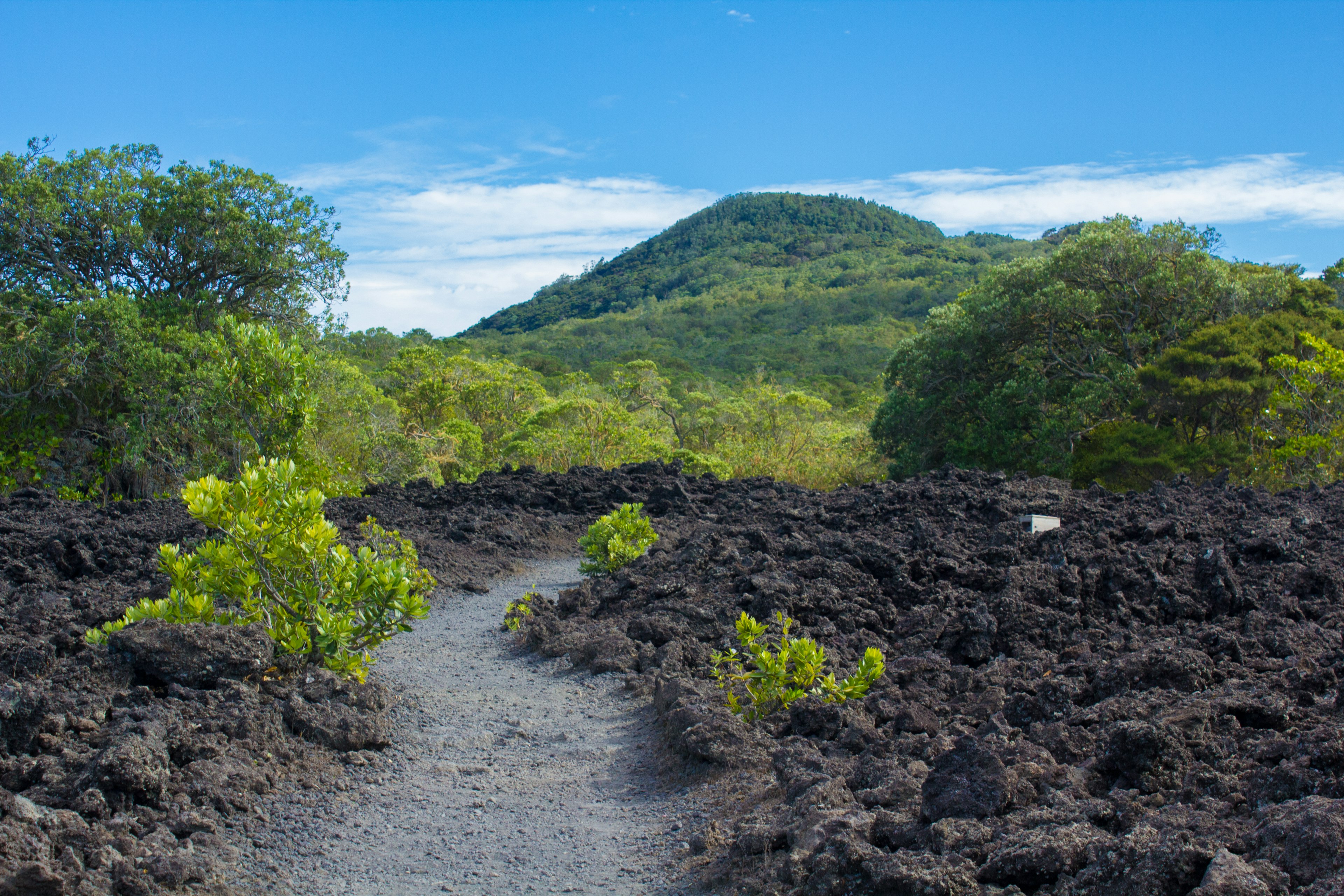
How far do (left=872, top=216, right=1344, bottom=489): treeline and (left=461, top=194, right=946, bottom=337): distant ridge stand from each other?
58899mm

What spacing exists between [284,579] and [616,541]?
13.8 feet

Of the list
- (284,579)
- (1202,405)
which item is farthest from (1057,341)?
(284,579)

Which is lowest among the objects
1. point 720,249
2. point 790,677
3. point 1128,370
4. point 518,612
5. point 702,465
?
point 518,612

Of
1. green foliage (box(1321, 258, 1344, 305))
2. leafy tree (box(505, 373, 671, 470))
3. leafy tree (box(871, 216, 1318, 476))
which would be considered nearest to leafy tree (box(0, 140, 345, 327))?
leafy tree (box(505, 373, 671, 470))

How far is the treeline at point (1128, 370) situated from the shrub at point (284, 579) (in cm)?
1362

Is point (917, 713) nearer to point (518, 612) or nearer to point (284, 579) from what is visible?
point (284, 579)

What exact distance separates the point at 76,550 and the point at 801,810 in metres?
7.44

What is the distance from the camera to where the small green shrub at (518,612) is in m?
7.65

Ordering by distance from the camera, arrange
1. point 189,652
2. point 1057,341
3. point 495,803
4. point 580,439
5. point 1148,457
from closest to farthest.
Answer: point 495,803, point 189,652, point 1148,457, point 580,439, point 1057,341

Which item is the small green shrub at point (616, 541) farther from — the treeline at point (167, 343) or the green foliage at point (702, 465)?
the green foliage at point (702, 465)

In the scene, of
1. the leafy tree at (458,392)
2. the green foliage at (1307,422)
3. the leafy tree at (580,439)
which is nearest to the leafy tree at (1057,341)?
the green foliage at (1307,422)

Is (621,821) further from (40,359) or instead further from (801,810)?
(40,359)

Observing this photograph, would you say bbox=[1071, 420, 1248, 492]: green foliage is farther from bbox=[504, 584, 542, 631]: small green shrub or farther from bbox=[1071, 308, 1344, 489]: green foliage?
bbox=[504, 584, 542, 631]: small green shrub

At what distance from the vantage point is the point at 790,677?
480cm
